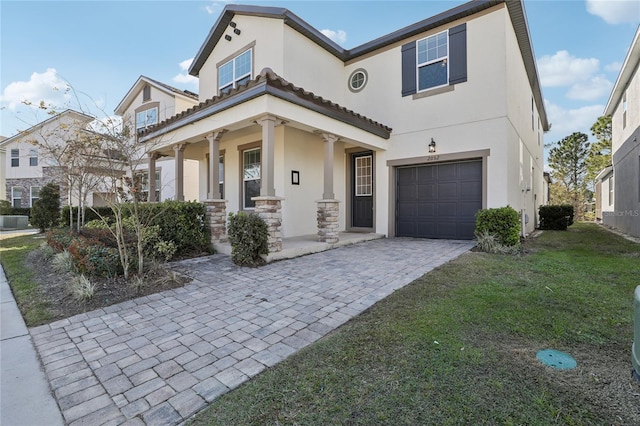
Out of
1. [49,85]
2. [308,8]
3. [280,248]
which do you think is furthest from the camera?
[308,8]

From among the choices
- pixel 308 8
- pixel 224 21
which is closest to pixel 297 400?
pixel 308 8

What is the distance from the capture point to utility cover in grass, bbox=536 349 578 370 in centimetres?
238

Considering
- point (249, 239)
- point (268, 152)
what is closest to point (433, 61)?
point (268, 152)

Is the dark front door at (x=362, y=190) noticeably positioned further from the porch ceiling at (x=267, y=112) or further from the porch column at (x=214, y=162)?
the porch column at (x=214, y=162)

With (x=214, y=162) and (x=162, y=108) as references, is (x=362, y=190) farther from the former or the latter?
(x=162, y=108)

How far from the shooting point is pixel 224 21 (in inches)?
400

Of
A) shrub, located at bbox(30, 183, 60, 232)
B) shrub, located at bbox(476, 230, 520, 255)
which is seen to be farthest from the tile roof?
shrub, located at bbox(30, 183, 60, 232)

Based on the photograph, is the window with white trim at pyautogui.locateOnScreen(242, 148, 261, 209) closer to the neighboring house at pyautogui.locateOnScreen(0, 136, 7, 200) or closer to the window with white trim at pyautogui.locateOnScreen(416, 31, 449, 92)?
the window with white trim at pyautogui.locateOnScreen(416, 31, 449, 92)

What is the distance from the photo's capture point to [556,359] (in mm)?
2473

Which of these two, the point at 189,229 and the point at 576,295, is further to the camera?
the point at 189,229

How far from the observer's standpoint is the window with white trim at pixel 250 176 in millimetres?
9703

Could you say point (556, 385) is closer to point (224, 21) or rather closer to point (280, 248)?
point (280, 248)

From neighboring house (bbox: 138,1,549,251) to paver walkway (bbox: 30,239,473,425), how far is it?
221cm

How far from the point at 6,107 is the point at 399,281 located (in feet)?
27.5
